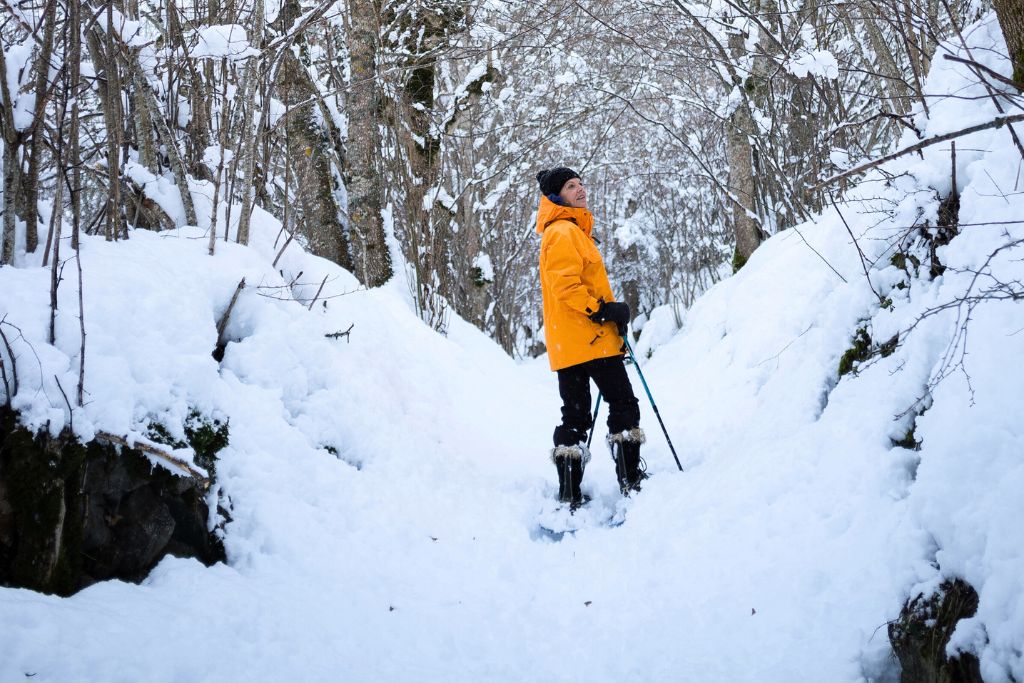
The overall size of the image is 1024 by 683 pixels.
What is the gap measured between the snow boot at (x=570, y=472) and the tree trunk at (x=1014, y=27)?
2.47 metres

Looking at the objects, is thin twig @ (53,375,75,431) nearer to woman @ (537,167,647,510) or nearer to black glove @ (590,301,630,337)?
woman @ (537,167,647,510)

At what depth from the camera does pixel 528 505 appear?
3.71 m

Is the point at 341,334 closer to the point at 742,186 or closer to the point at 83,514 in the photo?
the point at 83,514

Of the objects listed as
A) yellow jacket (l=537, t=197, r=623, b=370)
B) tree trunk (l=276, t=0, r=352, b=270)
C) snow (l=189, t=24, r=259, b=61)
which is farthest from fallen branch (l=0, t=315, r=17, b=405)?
tree trunk (l=276, t=0, r=352, b=270)

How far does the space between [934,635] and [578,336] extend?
217 centimetres

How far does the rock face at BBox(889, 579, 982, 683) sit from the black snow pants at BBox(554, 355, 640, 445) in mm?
1900

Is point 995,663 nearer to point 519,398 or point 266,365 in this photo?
point 266,365

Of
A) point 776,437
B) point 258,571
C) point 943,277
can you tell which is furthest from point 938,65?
point 258,571

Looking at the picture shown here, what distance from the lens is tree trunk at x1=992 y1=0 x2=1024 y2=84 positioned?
2041 millimetres

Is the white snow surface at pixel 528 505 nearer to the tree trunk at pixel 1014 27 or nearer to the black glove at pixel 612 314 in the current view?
the tree trunk at pixel 1014 27

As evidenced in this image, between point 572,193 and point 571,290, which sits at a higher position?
point 572,193

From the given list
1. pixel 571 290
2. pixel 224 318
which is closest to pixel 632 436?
pixel 571 290

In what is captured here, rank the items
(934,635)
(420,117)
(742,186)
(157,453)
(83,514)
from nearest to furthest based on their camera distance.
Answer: (934,635) → (83,514) → (157,453) → (420,117) → (742,186)

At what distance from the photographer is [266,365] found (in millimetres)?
3328
